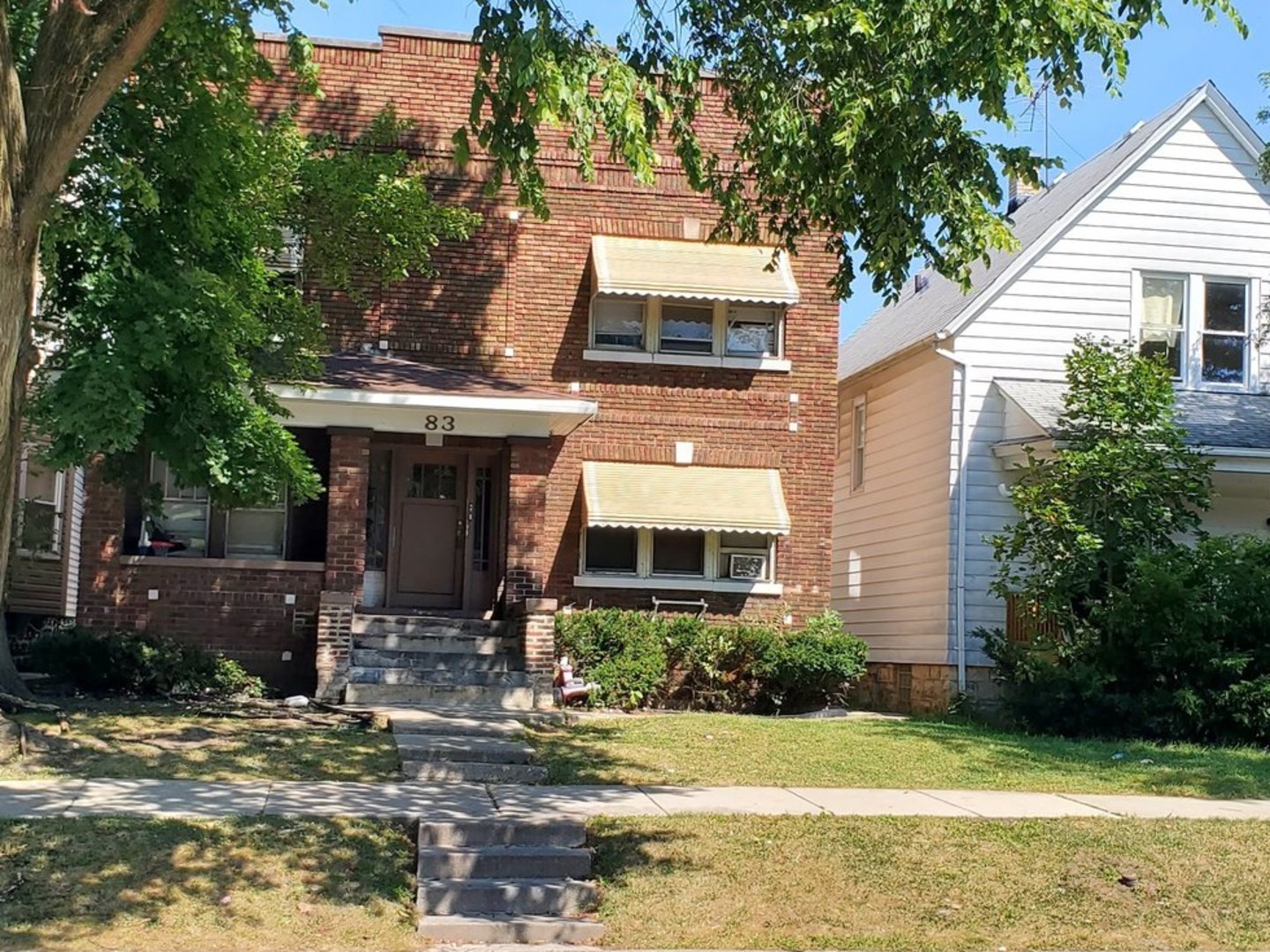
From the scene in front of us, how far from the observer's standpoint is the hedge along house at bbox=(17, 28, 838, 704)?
16.5m

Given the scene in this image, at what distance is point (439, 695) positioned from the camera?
48.7 ft

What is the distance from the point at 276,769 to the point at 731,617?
8298 mm

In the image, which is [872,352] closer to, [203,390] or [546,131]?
[546,131]

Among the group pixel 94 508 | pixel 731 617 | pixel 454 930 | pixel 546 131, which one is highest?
pixel 546 131

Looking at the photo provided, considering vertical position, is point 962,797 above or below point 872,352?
below

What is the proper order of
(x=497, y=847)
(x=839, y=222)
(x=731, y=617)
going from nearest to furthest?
(x=497, y=847) < (x=839, y=222) < (x=731, y=617)

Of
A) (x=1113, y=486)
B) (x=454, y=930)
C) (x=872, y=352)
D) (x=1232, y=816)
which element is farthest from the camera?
(x=872, y=352)

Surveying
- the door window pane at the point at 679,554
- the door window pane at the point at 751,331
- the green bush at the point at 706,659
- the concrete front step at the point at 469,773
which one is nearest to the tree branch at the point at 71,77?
the concrete front step at the point at 469,773


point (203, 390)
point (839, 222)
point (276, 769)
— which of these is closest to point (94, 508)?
point (203, 390)

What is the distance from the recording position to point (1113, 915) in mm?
8016

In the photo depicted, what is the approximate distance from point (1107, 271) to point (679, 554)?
6.61 meters

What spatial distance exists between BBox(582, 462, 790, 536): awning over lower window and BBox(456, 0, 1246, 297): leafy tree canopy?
6.01 metres

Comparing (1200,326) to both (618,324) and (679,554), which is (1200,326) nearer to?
(679,554)

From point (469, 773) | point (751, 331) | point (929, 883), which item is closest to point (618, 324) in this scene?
point (751, 331)
